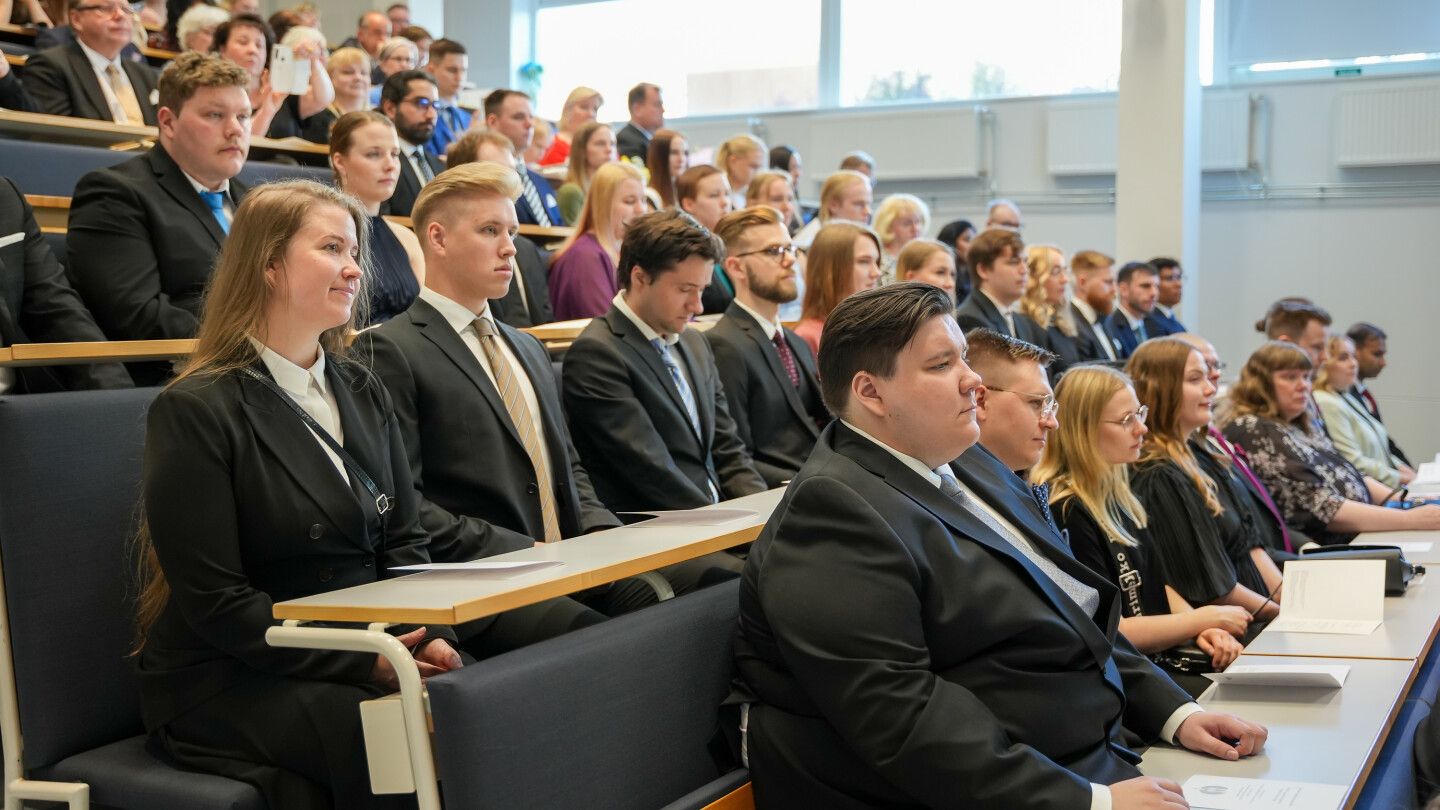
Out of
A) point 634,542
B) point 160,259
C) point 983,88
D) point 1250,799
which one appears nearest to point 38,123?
point 160,259

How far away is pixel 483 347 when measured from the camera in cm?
269

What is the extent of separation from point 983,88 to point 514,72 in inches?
174

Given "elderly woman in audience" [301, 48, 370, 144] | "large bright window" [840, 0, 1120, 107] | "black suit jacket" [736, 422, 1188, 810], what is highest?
"large bright window" [840, 0, 1120, 107]

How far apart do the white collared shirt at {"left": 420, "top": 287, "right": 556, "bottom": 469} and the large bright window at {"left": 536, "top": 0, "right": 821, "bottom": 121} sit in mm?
8226

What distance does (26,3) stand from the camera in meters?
6.23

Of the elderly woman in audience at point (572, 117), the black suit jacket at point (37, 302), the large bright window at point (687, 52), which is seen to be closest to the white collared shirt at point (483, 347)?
the black suit jacket at point (37, 302)

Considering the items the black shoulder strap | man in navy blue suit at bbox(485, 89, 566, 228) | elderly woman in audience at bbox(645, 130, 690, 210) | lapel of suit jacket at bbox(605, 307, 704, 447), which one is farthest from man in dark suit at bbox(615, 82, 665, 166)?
the black shoulder strap

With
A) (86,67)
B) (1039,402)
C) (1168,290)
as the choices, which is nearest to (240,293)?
(1039,402)

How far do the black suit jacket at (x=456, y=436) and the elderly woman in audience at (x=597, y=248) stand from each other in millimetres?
1773

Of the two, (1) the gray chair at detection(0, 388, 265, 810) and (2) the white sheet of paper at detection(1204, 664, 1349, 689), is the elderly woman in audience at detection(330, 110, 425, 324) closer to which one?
(1) the gray chair at detection(0, 388, 265, 810)

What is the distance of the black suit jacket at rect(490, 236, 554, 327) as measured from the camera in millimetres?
4297

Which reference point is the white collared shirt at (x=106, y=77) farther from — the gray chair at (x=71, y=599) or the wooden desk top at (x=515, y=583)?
the wooden desk top at (x=515, y=583)

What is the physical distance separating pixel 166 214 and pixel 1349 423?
16.8 ft

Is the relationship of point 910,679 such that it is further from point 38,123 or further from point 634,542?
point 38,123
